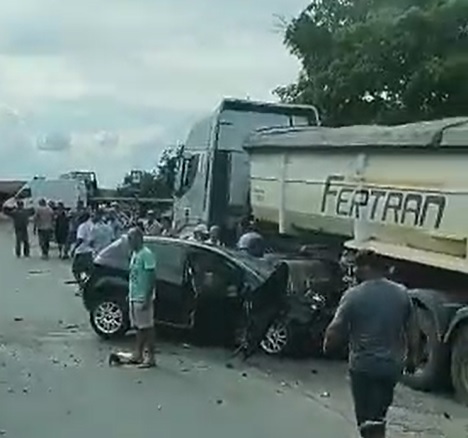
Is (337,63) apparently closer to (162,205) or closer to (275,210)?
(275,210)

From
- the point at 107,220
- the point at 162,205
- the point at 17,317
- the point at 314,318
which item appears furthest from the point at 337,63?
the point at 162,205

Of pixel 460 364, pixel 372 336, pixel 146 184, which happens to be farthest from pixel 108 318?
pixel 146 184

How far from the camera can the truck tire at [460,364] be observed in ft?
43.8

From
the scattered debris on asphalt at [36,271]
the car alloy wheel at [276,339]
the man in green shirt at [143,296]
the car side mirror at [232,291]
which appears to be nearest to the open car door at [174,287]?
the car side mirror at [232,291]

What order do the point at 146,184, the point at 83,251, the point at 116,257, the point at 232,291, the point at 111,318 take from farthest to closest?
1. the point at 146,184
2. the point at 83,251
3. the point at 116,257
4. the point at 111,318
5. the point at 232,291

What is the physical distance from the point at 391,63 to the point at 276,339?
11.1m

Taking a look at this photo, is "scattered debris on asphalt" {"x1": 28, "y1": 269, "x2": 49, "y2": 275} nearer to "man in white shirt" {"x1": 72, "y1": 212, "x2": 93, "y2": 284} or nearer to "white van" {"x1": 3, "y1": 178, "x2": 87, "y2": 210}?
"man in white shirt" {"x1": 72, "y1": 212, "x2": 93, "y2": 284}

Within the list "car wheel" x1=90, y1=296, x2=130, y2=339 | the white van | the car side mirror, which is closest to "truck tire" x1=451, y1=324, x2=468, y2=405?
the car side mirror

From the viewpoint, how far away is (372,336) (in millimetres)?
7902

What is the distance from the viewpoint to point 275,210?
783 inches

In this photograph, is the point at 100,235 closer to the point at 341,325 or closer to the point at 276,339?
the point at 276,339

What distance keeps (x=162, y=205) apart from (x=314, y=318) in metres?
24.6

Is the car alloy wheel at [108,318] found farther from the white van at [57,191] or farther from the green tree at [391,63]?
the white van at [57,191]

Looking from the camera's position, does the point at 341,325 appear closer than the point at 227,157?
Yes
